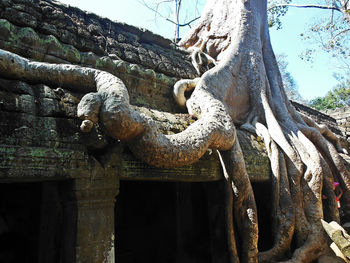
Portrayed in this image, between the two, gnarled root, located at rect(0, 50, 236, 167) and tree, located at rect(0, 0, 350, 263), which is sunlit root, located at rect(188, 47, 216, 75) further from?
gnarled root, located at rect(0, 50, 236, 167)

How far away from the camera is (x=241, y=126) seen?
12.9 feet

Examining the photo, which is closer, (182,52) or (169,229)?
(169,229)

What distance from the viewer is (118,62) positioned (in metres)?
3.12

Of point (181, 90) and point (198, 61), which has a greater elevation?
point (198, 61)

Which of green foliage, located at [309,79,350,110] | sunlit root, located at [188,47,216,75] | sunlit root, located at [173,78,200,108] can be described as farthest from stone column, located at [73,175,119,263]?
green foliage, located at [309,79,350,110]

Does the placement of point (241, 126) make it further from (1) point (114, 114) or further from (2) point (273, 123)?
(1) point (114, 114)

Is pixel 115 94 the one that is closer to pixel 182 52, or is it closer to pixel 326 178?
pixel 182 52

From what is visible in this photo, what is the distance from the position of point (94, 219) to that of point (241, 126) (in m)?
2.55

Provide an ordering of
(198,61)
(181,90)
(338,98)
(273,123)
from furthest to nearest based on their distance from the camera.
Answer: (338,98)
(198,61)
(273,123)
(181,90)

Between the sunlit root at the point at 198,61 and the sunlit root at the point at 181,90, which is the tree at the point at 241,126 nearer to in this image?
the sunlit root at the point at 181,90

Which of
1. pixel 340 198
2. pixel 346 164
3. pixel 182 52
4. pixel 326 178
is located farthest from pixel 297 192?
pixel 182 52

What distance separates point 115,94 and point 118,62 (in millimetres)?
1356

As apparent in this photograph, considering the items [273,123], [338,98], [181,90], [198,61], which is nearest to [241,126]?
[273,123]

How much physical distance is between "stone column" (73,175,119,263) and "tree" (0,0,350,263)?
1.15 ft
